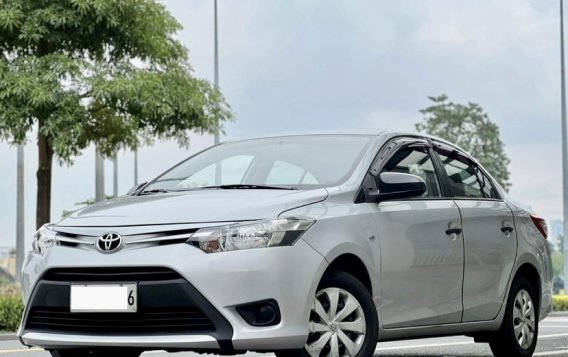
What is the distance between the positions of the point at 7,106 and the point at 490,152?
54287 mm

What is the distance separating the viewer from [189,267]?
6.12 metres

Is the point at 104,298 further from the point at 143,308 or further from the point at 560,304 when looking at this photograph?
the point at 560,304

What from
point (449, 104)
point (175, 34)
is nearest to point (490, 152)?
point (449, 104)

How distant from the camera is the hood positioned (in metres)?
6.36

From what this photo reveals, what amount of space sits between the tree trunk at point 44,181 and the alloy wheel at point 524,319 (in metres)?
18.4

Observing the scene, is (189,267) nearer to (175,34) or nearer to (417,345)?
(417,345)

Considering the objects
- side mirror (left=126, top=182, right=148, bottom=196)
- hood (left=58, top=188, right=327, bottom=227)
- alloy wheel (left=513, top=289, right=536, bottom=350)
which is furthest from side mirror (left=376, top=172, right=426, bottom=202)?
alloy wheel (left=513, top=289, right=536, bottom=350)

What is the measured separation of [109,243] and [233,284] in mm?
710

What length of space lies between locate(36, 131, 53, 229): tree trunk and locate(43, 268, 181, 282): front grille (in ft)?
66.1

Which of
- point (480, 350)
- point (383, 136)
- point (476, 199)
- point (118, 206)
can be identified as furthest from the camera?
point (480, 350)

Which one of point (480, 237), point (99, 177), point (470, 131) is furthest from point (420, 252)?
point (470, 131)

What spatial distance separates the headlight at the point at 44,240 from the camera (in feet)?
21.9

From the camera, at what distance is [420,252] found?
7.57 m

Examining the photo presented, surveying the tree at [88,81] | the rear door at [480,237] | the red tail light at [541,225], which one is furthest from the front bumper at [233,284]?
the tree at [88,81]
